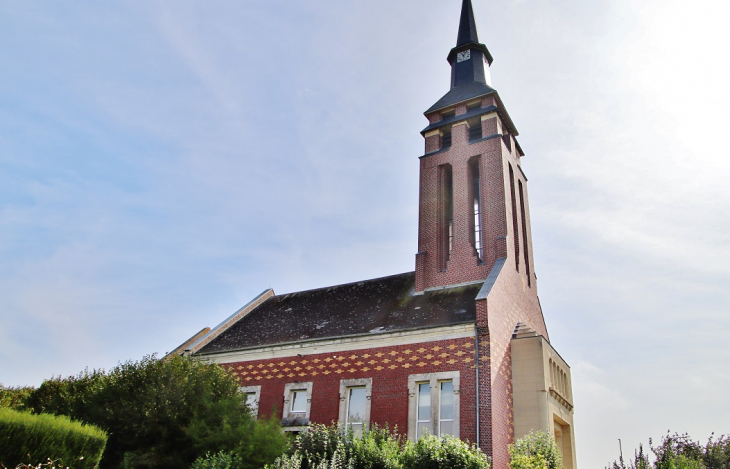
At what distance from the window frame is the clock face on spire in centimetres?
2061

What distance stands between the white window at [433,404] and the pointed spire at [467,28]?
843 inches

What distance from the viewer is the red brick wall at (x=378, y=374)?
2067cm

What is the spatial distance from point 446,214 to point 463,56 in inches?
433

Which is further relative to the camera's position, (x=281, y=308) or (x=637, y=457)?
(x=281, y=308)

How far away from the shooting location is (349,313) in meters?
27.2

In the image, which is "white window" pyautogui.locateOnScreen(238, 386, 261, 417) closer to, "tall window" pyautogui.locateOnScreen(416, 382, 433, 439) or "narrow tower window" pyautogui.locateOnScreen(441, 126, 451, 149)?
"tall window" pyautogui.locateOnScreen(416, 382, 433, 439)

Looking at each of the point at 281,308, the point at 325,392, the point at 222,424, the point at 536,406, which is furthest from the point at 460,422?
the point at 281,308

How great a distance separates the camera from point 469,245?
87.2ft

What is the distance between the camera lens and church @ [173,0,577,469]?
68.5ft

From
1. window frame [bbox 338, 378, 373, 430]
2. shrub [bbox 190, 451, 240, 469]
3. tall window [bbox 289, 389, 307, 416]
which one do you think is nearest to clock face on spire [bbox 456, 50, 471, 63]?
window frame [bbox 338, 378, 373, 430]

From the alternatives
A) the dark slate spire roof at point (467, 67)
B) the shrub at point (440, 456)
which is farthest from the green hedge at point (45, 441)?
the dark slate spire roof at point (467, 67)

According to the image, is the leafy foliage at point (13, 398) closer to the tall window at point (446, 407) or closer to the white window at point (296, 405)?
the white window at point (296, 405)

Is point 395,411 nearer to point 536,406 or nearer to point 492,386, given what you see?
point 492,386

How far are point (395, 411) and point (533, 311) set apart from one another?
9845 mm
